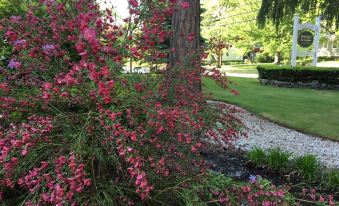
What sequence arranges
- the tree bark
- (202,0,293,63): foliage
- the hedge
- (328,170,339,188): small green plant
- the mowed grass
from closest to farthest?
1. (328,170,339,188): small green plant
2. the tree bark
3. the mowed grass
4. the hedge
5. (202,0,293,63): foliage

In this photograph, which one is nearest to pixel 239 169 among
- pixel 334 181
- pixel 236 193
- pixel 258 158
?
pixel 258 158

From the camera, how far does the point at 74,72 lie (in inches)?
68.8

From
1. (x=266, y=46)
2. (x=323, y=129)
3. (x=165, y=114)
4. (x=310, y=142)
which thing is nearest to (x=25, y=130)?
(x=165, y=114)

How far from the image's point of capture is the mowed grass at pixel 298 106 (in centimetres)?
688

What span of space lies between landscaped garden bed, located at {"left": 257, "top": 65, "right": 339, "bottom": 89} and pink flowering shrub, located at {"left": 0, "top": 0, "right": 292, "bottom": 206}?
11.5m

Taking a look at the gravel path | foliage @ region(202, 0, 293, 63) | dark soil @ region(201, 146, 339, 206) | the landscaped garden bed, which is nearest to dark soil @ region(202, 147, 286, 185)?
dark soil @ region(201, 146, 339, 206)

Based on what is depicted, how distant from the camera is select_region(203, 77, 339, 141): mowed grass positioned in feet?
22.6

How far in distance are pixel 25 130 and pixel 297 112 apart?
7388 millimetres

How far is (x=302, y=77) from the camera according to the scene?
13422 mm

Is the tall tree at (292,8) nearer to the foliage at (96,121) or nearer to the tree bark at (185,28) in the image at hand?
the tree bark at (185,28)

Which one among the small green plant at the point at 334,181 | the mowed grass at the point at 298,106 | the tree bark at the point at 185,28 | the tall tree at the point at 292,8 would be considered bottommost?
the mowed grass at the point at 298,106

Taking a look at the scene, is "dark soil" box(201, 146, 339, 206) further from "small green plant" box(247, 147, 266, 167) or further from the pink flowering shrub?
the pink flowering shrub

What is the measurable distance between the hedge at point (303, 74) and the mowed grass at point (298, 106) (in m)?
0.97

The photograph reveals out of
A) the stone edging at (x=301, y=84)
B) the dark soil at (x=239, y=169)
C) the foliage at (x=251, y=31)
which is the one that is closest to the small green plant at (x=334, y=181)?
the dark soil at (x=239, y=169)
